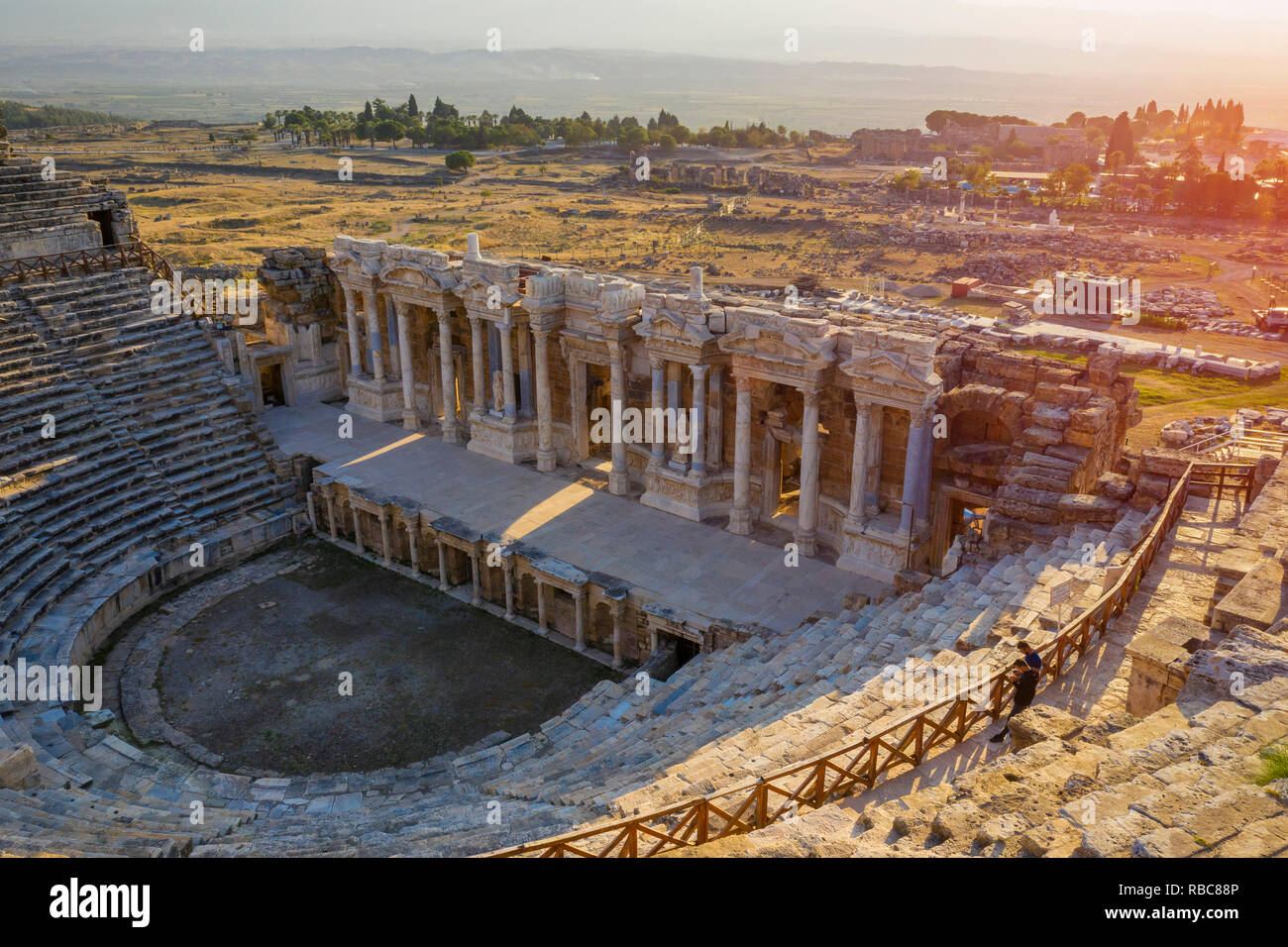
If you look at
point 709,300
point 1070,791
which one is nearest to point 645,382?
point 709,300

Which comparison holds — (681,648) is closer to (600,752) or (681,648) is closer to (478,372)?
(600,752)

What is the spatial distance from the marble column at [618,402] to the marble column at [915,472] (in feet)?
25.7

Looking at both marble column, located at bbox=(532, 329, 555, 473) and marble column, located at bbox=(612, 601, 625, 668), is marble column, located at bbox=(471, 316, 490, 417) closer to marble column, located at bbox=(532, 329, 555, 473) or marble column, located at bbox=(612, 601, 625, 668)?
marble column, located at bbox=(532, 329, 555, 473)

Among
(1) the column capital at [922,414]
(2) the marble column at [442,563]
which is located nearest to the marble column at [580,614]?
(2) the marble column at [442,563]

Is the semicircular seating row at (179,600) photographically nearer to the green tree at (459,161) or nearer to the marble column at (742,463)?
the marble column at (742,463)

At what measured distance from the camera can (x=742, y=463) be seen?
24.6 meters

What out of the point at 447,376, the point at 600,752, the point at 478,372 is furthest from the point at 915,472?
the point at 447,376

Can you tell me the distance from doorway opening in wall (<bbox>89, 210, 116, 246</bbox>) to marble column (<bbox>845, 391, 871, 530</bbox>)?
2432 centimetres

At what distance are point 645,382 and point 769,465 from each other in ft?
14.5

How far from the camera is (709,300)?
82.8ft

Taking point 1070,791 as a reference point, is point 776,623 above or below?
below

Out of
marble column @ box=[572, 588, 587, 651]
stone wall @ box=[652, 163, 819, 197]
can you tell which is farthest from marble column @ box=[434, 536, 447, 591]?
stone wall @ box=[652, 163, 819, 197]

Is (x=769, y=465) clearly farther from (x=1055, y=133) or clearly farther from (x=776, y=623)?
(x=1055, y=133)

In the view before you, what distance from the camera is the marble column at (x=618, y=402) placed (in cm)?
2667
